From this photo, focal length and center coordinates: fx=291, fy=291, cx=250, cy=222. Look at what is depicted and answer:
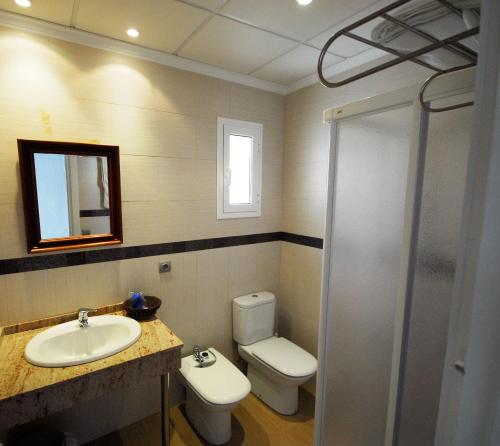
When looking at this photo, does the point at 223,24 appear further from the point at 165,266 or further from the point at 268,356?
the point at 268,356

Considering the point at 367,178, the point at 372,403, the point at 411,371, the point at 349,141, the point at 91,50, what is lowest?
the point at 372,403

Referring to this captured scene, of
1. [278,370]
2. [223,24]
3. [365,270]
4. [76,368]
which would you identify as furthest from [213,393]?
[223,24]

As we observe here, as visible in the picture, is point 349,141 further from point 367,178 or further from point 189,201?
point 189,201

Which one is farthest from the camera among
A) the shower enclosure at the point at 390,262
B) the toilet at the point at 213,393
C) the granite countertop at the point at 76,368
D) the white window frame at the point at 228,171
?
the white window frame at the point at 228,171

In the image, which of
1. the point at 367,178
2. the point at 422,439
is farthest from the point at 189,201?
the point at 422,439

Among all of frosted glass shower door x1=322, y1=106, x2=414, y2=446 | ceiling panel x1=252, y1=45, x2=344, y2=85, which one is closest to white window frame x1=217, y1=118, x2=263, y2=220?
ceiling panel x1=252, y1=45, x2=344, y2=85

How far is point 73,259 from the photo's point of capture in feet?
5.48

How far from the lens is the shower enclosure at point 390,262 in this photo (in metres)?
0.74

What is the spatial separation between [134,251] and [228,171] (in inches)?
34.5

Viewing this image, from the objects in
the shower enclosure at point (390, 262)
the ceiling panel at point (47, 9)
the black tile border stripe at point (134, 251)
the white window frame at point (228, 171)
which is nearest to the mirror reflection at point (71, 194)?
the black tile border stripe at point (134, 251)

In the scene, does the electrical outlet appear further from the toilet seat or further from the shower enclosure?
the shower enclosure

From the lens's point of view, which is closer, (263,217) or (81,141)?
(81,141)

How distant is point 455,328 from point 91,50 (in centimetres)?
202

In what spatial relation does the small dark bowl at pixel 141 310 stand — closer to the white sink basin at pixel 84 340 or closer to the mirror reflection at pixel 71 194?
the white sink basin at pixel 84 340
